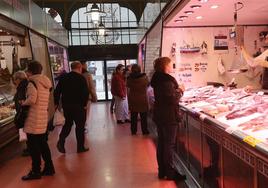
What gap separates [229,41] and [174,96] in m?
3.62

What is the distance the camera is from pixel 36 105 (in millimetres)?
4609

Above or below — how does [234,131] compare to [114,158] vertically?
above

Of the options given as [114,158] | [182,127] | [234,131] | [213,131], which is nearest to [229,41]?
[182,127]

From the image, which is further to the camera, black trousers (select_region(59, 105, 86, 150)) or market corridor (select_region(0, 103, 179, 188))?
black trousers (select_region(59, 105, 86, 150))

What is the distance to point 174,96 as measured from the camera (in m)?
4.08

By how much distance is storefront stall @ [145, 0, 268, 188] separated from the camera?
2.73 metres

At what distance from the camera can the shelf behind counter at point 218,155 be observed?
7.80 feet

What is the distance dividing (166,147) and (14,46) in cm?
467

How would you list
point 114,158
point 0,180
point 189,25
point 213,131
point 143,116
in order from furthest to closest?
point 143,116, point 189,25, point 114,158, point 0,180, point 213,131

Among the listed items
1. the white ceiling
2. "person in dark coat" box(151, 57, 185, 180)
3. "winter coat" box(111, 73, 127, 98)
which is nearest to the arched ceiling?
"winter coat" box(111, 73, 127, 98)

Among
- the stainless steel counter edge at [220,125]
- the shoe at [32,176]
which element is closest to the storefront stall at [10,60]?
the shoe at [32,176]

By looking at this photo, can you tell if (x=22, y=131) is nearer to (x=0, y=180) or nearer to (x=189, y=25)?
(x=0, y=180)

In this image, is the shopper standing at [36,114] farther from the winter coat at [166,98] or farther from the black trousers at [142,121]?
the black trousers at [142,121]

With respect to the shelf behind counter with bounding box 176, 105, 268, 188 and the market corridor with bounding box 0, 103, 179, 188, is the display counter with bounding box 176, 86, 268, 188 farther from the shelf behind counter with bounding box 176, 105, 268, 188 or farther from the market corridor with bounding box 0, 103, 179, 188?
the market corridor with bounding box 0, 103, 179, 188
